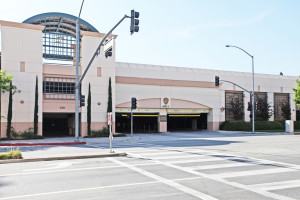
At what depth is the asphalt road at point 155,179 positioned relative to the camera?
742 cm

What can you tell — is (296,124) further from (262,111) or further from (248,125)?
(248,125)

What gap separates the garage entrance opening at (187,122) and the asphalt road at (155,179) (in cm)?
3038

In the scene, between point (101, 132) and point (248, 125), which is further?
point (248, 125)

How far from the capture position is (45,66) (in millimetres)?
29234

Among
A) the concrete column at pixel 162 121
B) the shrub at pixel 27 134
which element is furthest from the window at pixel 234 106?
the shrub at pixel 27 134

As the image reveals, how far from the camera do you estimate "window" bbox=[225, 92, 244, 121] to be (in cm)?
4069

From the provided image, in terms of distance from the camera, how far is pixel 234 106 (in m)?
41.1

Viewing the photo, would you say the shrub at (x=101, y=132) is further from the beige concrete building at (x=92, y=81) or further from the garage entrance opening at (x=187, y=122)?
the garage entrance opening at (x=187, y=122)

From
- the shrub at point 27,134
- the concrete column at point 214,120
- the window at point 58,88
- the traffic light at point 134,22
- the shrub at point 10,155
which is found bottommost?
the shrub at point 27,134

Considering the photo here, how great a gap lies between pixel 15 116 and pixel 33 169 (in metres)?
18.9

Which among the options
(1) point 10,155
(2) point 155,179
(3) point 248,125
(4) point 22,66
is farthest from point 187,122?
(2) point 155,179

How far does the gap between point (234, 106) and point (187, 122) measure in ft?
36.7

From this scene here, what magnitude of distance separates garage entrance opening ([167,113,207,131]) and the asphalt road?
30376 mm

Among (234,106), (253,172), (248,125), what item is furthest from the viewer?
(234,106)
